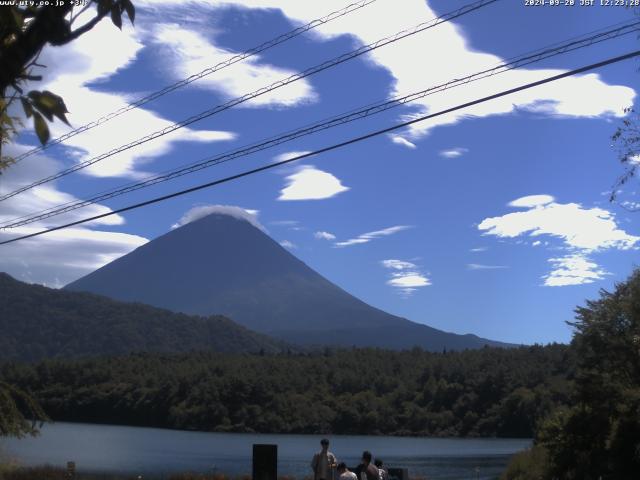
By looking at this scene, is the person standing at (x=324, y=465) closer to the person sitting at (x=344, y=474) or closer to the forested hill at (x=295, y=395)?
the person sitting at (x=344, y=474)

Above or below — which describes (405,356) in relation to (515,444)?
above

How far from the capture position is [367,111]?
1335 cm

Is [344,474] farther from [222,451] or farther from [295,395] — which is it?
[295,395]

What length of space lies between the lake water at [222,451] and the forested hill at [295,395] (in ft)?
17.4

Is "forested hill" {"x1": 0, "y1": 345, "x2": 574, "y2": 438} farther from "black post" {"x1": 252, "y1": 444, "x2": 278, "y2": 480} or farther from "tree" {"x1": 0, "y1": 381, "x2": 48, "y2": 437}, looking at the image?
"black post" {"x1": 252, "y1": 444, "x2": 278, "y2": 480}

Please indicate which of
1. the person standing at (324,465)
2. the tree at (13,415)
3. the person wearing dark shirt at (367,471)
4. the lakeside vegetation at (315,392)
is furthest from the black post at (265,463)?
the lakeside vegetation at (315,392)

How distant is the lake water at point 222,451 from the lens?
204 feet

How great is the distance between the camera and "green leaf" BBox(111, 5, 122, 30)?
3.41m

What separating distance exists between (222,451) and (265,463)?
253ft

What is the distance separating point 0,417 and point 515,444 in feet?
316

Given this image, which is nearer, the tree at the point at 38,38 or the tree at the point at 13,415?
the tree at the point at 38,38

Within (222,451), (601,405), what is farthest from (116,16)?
(222,451)

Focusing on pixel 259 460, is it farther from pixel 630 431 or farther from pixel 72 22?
pixel 630 431

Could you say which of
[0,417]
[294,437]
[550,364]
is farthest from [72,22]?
[550,364]
